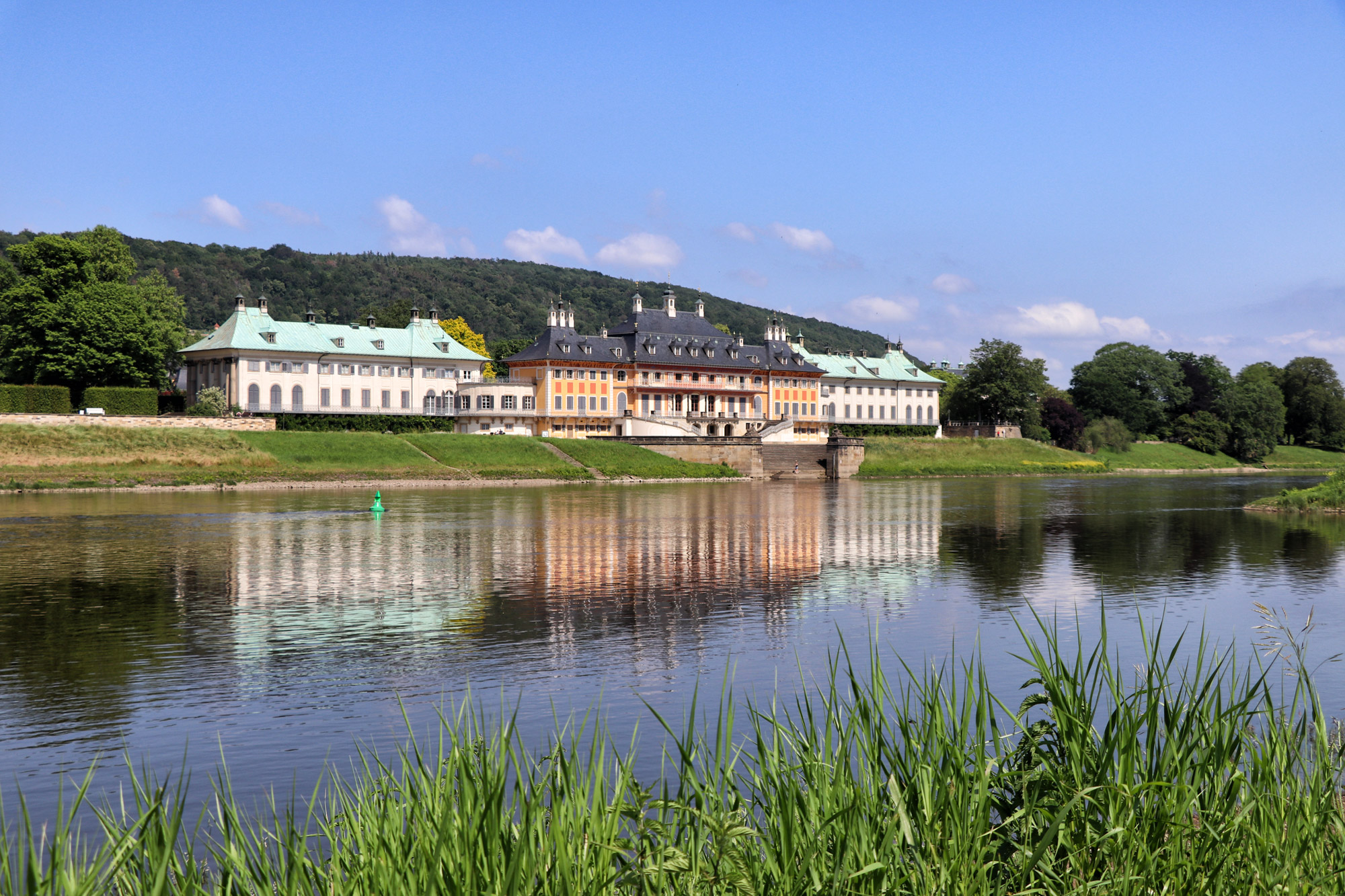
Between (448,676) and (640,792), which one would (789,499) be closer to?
(448,676)

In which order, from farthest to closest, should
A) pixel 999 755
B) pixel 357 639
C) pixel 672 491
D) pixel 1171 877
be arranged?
pixel 672 491 → pixel 357 639 → pixel 999 755 → pixel 1171 877

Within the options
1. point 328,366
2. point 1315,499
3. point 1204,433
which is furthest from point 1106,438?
point 328,366

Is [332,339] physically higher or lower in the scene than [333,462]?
higher

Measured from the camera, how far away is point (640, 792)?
6.35 meters

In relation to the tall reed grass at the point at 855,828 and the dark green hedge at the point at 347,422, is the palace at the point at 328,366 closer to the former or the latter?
the dark green hedge at the point at 347,422

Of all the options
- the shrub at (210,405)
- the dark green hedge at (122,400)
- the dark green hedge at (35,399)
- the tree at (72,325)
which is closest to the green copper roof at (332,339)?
the shrub at (210,405)

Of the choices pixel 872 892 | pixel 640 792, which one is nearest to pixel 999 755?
pixel 872 892

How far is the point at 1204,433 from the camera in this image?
109188 millimetres

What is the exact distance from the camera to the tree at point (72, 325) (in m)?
70.2

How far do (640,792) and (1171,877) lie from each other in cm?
297

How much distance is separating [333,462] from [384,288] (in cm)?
10206

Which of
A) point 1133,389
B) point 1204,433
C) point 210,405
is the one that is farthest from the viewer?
point 1133,389

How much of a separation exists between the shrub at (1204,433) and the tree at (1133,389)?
3.16 metres

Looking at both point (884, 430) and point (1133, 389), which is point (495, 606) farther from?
point (1133, 389)
